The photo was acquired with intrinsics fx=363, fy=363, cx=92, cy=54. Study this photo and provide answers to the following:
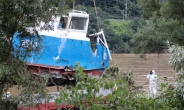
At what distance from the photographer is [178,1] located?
41.2ft

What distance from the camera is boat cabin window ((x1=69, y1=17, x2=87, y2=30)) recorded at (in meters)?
10.7

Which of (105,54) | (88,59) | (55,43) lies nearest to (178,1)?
(105,54)

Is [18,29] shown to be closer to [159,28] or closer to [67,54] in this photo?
[67,54]

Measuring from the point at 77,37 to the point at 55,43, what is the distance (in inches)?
27.8

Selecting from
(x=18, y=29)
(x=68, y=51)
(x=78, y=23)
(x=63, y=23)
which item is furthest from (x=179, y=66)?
(x=78, y=23)

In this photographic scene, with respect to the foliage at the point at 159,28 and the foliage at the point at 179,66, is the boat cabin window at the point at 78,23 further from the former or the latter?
the foliage at the point at 179,66

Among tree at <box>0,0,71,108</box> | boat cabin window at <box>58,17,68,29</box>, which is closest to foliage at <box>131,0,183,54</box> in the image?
boat cabin window at <box>58,17,68,29</box>

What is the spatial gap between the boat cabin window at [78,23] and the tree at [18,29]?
5.54 m

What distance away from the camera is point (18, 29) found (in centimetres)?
494

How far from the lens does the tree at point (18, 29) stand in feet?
15.4

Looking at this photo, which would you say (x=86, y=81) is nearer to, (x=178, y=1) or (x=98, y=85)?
(x=98, y=85)

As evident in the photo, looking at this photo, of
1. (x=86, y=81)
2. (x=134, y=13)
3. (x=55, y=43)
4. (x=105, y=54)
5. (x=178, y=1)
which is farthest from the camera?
(x=134, y=13)

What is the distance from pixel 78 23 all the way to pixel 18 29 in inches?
236

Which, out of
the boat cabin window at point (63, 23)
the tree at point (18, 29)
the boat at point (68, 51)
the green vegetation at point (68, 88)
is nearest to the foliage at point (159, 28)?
the boat at point (68, 51)
